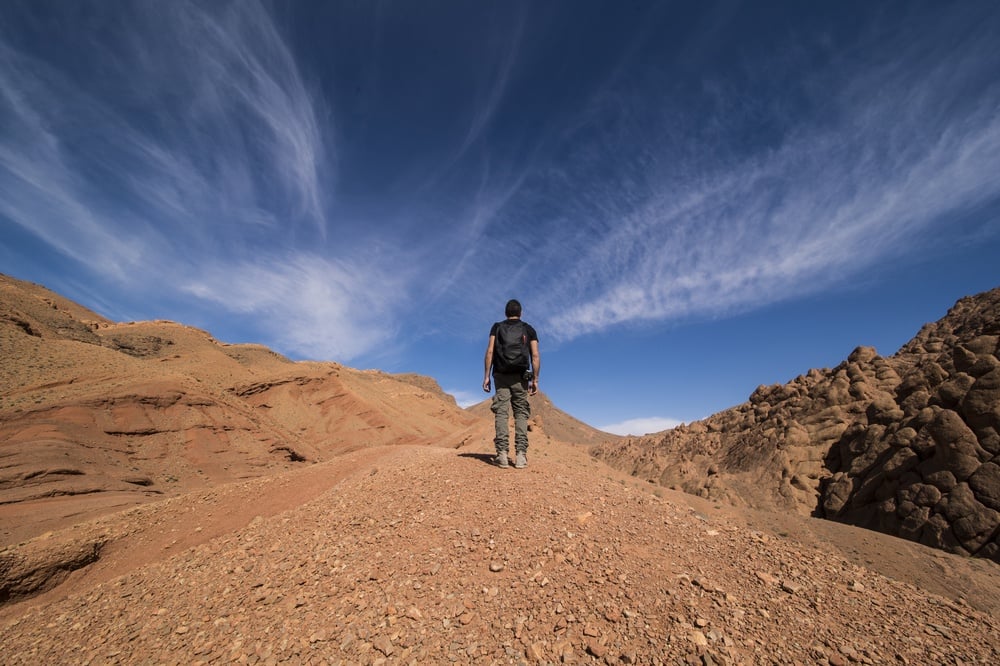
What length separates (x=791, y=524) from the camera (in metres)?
6.70

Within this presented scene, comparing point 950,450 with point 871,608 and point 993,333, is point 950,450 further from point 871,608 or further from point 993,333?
point 871,608

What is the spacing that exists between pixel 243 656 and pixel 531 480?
3529 mm

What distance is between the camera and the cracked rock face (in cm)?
678

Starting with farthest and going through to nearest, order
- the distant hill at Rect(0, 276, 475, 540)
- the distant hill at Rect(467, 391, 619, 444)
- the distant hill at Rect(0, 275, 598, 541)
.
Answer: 1. the distant hill at Rect(467, 391, 619, 444)
2. the distant hill at Rect(0, 276, 475, 540)
3. the distant hill at Rect(0, 275, 598, 541)

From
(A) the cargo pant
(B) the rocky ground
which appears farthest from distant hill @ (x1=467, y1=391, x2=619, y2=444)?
(B) the rocky ground

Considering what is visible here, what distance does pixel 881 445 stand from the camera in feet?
31.2

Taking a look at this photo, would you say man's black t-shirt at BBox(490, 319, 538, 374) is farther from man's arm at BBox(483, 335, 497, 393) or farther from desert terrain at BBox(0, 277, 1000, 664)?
desert terrain at BBox(0, 277, 1000, 664)

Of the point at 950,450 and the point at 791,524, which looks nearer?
the point at 791,524

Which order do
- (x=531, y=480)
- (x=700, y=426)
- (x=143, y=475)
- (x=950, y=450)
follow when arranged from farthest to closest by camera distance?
1. (x=700, y=426)
2. (x=143, y=475)
3. (x=950, y=450)
4. (x=531, y=480)

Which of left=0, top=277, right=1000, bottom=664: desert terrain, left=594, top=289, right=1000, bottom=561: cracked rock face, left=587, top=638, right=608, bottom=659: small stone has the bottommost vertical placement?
left=587, top=638, right=608, bottom=659: small stone

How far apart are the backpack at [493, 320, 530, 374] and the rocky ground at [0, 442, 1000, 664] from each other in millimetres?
1665

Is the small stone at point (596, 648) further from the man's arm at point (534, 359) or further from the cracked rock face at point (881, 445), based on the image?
the cracked rock face at point (881, 445)

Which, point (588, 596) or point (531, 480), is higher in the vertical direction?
point (531, 480)

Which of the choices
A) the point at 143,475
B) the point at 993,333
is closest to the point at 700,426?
the point at 993,333
